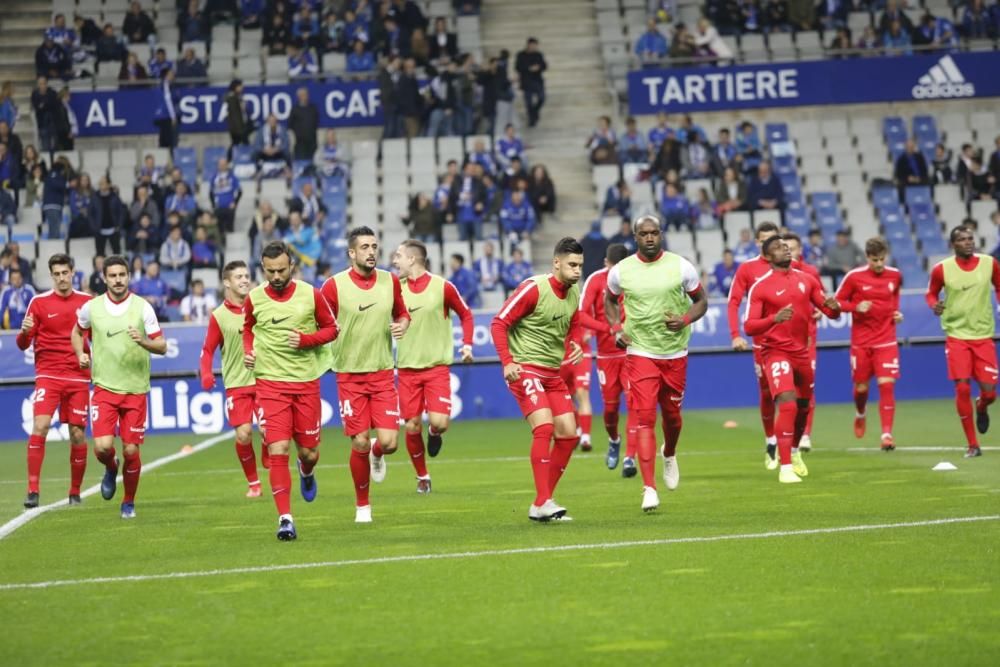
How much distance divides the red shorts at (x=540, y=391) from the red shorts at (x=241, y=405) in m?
3.95

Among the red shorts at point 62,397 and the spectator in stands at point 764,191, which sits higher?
the spectator in stands at point 764,191

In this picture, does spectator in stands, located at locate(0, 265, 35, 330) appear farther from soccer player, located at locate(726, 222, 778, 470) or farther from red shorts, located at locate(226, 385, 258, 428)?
soccer player, located at locate(726, 222, 778, 470)

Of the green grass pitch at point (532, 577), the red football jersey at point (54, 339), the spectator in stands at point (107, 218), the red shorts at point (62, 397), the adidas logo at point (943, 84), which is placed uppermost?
the adidas logo at point (943, 84)

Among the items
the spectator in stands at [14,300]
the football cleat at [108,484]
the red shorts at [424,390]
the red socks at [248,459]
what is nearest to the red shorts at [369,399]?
the red shorts at [424,390]

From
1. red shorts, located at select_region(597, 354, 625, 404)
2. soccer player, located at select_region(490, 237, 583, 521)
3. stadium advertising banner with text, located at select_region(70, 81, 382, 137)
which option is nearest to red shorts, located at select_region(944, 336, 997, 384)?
red shorts, located at select_region(597, 354, 625, 404)

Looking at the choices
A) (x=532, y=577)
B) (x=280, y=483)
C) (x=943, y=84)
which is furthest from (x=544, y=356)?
(x=943, y=84)

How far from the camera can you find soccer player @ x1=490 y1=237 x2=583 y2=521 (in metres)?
12.6

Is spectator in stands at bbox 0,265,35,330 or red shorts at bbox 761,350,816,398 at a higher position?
spectator in stands at bbox 0,265,35,330

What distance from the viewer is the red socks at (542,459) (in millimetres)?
12570

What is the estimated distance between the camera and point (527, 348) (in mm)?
12766

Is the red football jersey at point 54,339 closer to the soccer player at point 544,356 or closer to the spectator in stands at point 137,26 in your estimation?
the soccer player at point 544,356

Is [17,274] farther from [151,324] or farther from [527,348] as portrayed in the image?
[527,348]

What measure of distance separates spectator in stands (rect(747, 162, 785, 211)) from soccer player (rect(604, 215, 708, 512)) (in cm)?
1914

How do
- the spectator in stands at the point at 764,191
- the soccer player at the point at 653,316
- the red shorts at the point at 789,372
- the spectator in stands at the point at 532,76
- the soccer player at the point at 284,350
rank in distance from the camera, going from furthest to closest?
the spectator in stands at the point at 532,76
the spectator in stands at the point at 764,191
the red shorts at the point at 789,372
the soccer player at the point at 653,316
the soccer player at the point at 284,350
